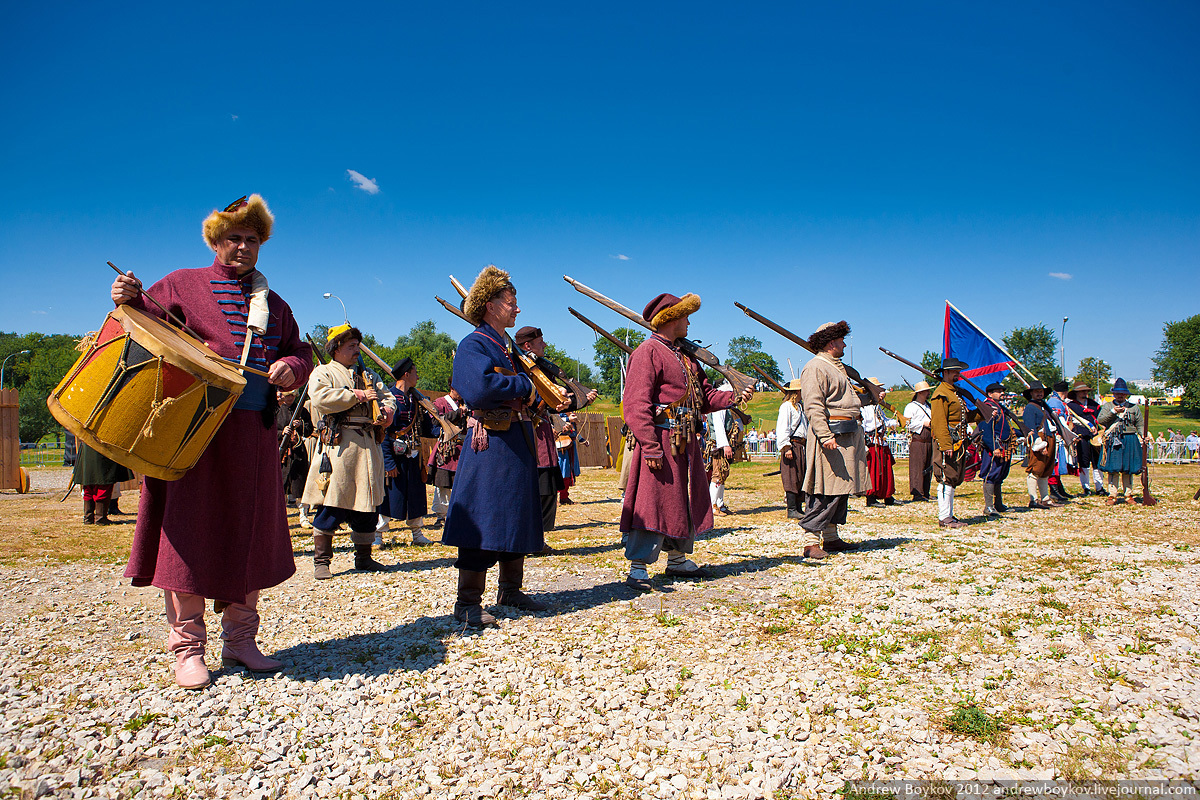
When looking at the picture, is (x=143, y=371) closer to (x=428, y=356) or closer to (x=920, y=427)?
(x=920, y=427)

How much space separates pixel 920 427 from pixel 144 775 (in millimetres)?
12585

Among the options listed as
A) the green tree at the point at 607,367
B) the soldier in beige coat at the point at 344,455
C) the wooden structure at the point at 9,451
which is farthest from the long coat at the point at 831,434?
the green tree at the point at 607,367

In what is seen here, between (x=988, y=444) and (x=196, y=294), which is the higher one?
(x=196, y=294)

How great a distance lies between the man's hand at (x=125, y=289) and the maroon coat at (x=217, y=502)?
0.08 meters

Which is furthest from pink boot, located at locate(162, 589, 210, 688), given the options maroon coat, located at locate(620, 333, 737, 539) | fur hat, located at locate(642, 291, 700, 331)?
fur hat, located at locate(642, 291, 700, 331)

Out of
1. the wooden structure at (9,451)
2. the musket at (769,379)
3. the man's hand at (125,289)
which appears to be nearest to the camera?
the man's hand at (125,289)

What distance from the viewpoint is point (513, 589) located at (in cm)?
460

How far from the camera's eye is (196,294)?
331cm

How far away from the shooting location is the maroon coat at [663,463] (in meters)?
5.15

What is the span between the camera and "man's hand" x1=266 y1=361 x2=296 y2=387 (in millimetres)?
3219

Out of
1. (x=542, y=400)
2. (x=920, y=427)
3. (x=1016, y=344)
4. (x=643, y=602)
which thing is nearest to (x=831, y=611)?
(x=643, y=602)

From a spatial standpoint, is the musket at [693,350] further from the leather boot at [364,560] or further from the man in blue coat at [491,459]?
the leather boot at [364,560]

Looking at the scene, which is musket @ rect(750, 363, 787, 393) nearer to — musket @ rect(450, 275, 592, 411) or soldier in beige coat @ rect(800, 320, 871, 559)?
soldier in beige coat @ rect(800, 320, 871, 559)

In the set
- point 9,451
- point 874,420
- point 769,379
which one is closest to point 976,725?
point 769,379
